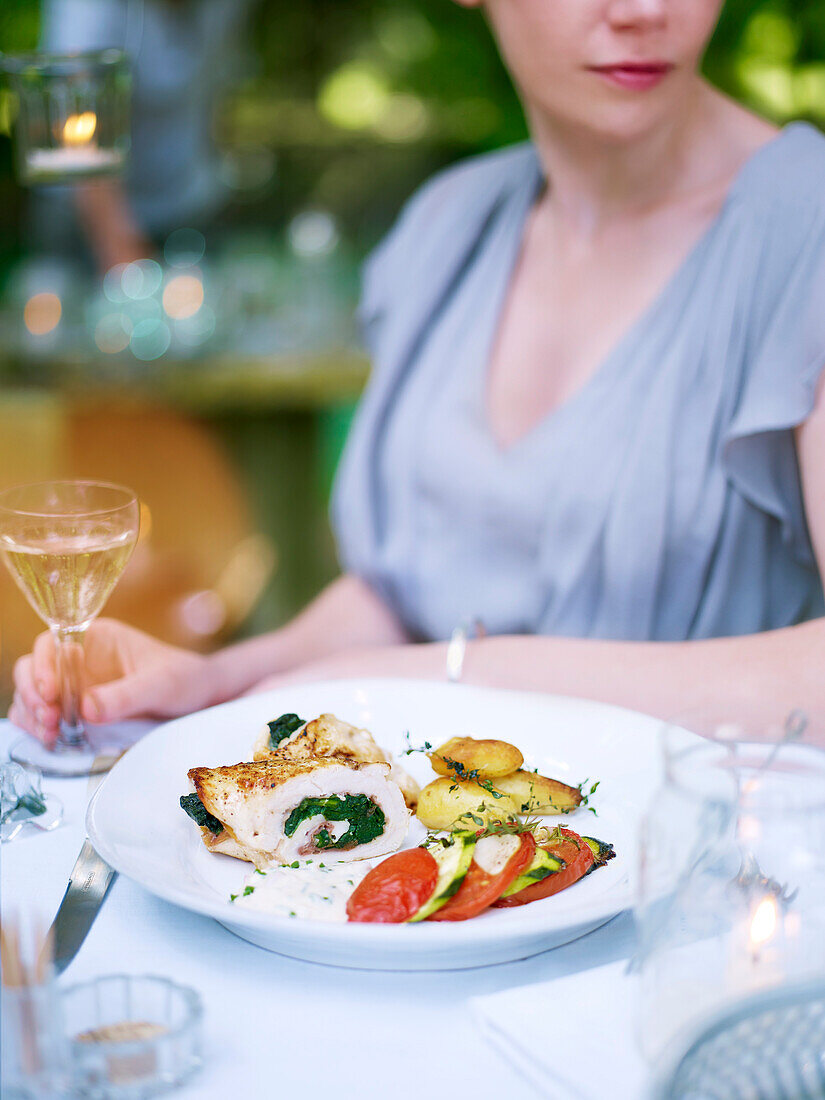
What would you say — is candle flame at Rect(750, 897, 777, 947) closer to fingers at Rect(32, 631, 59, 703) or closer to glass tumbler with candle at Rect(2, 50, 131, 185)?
fingers at Rect(32, 631, 59, 703)

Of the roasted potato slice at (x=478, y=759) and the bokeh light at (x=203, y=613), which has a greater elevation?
the roasted potato slice at (x=478, y=759)

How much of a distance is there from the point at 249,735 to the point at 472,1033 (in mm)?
352

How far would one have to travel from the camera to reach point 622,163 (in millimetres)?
1333

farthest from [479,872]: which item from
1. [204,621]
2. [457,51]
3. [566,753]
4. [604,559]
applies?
[457,51]

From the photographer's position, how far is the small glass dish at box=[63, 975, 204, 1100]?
0.50m

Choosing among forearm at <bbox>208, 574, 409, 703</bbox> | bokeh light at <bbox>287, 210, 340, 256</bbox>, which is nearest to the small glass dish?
forearm at <bbox>208, 574, 409, 703</bbox>

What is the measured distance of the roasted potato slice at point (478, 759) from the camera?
0.78 m

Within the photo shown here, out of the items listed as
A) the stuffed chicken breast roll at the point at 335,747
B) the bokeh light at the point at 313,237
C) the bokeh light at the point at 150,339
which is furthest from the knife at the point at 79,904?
the bokeh light at the point at 313,237

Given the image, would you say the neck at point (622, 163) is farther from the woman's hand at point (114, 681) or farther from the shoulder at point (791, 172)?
the woman's hand at point (114, 681)

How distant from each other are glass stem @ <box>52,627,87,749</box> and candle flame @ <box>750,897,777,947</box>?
1.90 ft

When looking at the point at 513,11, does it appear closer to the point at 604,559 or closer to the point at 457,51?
the point at 604,559

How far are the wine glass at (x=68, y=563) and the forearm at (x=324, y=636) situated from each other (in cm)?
24

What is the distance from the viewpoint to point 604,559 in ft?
4.17

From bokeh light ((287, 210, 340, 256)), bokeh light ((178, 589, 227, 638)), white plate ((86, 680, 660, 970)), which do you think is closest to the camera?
white plate ((86, 680, 660, 970))
